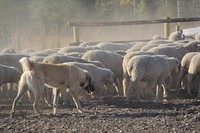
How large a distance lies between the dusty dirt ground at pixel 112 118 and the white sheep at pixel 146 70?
1.87 feet

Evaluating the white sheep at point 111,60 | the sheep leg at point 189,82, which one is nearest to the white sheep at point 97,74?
the white sheep at point 111,60

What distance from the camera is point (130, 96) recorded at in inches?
486

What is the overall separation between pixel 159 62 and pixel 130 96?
1.34 meters

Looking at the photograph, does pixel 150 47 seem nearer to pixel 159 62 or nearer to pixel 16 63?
pixel 159 62

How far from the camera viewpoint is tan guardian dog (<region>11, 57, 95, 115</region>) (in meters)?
10.2

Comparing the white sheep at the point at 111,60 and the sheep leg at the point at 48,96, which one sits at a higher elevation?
the white sheep at the point at 111,60

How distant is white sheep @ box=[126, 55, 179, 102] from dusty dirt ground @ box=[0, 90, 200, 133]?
1.87 feet

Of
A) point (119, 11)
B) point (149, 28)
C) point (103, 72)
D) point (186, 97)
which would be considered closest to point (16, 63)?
point (103, 72)

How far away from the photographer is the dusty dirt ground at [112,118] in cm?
870

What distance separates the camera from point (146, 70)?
41.0 ft

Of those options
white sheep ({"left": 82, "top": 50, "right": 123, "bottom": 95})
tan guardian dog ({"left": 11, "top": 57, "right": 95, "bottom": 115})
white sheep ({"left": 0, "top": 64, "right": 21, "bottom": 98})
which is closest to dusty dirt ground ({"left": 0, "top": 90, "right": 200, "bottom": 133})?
tan guardian dog ({"left": 11, "top": 57, "right": 95, "bottom": 115})

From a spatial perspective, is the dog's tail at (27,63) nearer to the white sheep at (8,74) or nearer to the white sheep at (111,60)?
the white sheep at (8,74)

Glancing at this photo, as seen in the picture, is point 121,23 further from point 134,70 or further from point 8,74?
point 8,74

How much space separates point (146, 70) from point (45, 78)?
3.26 metres
